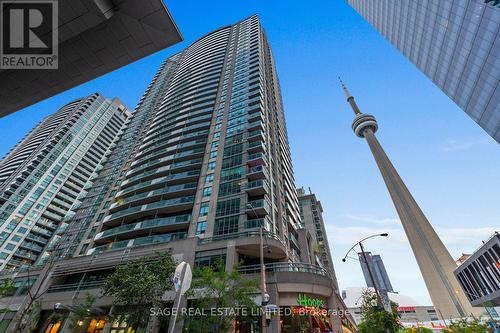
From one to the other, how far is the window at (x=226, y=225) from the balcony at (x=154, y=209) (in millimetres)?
8018

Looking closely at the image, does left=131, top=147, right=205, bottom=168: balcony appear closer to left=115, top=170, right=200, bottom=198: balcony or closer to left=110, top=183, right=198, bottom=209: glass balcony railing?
left=115, top=170, right=200, bottom=198: balcony

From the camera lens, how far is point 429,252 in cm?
9825

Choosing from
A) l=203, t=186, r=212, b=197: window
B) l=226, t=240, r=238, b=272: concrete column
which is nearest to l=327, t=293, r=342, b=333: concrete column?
l=226, t=240, r=238, b=272: concrete column

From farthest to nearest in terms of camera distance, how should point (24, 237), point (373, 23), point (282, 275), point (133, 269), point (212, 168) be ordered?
point (373, 23)
point (24, 237)
point (212, 168)
point (282, 275)
point (133, 269)

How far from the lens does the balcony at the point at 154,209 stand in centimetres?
4291

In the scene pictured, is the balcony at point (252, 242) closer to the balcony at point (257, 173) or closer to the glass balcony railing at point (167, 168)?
the balcony at point (257, 173)

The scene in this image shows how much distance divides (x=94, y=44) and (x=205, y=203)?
36513 millimetres

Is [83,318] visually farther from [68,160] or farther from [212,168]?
[68,160]

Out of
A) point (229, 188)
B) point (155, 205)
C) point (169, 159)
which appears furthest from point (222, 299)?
point (169, 159)

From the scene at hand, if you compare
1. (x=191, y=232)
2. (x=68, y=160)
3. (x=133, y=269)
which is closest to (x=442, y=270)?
(x=191, y=232)

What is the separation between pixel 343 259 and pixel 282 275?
7765mm

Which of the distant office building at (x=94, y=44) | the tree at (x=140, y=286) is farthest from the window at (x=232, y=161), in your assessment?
the distant office building at (x=94, y=44)

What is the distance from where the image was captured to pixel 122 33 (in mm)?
5926

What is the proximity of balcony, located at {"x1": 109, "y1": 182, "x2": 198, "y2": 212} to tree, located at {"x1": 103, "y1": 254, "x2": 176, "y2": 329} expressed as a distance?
61.8ft
